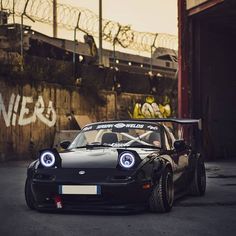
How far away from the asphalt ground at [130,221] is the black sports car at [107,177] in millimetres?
158

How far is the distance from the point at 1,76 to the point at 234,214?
12.6 meters

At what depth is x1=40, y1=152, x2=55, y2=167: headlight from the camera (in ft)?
22.5

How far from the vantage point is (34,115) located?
1916cm

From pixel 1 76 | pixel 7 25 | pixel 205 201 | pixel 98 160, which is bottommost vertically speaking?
pixel 205 201

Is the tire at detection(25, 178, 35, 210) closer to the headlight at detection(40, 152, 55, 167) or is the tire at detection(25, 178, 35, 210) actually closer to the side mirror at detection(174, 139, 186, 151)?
the headlight at detection(40, 152, 55, 167)

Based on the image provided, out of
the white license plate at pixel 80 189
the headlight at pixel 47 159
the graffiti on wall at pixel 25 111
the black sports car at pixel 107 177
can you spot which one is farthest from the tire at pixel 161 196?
the graffiti on wall at pixel 25 111

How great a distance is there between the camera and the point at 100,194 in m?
6.51

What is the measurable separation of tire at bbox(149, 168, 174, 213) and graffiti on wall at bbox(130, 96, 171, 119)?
17.3 metres

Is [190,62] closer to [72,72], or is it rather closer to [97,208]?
[72,72]

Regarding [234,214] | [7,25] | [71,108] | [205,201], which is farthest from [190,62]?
[234,214]

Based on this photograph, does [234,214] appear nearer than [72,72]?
Yes

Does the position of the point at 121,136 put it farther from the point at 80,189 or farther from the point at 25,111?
the point at 25,111

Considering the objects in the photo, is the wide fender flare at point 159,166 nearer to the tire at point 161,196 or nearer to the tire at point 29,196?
the tire at point 161,196

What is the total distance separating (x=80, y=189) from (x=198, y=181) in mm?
2799
